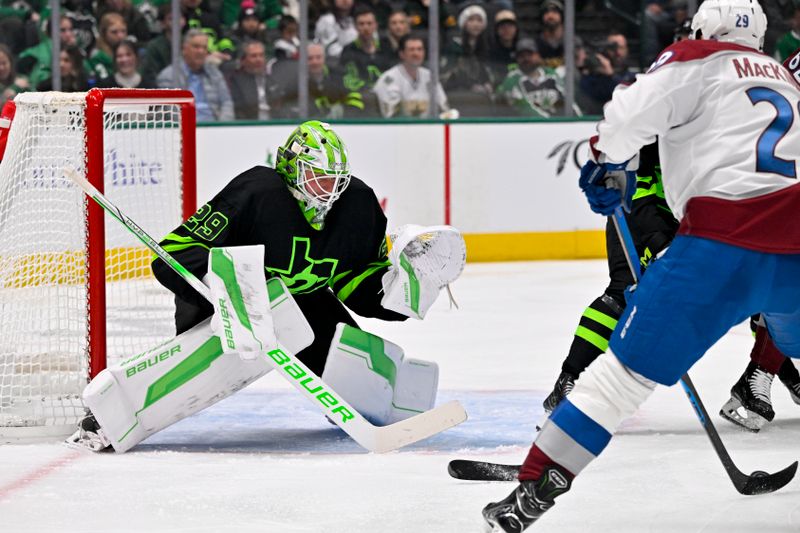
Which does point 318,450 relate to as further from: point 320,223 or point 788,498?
point 788,498

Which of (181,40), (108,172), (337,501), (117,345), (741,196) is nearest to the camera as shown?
(741,196)

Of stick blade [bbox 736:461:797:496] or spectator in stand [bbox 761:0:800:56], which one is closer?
stick blade [bbox 736:461:797:496]

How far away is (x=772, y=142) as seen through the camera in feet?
7.84

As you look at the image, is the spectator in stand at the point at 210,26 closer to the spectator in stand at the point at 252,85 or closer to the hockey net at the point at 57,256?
the spectator in stand at the point at 252,85

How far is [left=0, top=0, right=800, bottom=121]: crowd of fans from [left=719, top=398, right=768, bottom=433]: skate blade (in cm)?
395

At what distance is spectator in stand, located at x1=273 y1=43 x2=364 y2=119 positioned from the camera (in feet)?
23.4

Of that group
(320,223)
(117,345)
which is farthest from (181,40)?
(320,223)

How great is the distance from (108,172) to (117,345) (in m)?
0.62

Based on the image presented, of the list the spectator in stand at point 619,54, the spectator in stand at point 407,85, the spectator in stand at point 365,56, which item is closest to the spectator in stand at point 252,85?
the spectator in stand at point 365,56

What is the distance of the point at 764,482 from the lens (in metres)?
2.84

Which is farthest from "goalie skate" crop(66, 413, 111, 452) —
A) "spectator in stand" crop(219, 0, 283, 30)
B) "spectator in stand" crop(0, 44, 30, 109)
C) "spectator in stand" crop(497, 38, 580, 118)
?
"spectator in stand" crop(497, 38, 580, 118)

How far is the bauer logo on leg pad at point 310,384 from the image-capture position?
10.2 ft

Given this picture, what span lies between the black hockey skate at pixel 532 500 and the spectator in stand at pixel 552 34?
554cm

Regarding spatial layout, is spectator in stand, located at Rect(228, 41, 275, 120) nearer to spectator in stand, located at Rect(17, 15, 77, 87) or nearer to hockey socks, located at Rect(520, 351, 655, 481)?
spectator in stand, located at Rect(17, 15, 77, 87)
